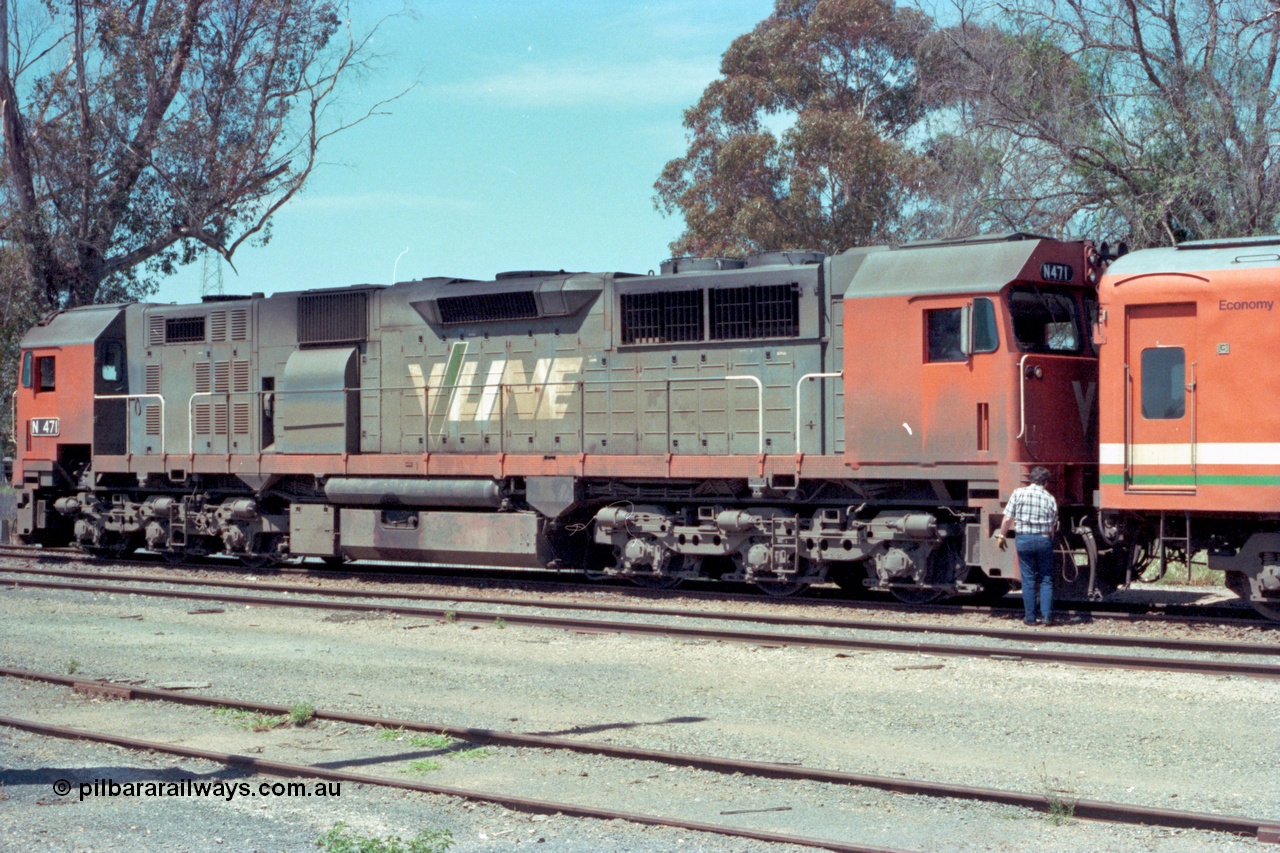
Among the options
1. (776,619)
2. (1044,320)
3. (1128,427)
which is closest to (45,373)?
(776,619)

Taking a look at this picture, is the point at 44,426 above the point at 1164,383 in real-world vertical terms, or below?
below

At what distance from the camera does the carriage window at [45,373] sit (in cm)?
2131

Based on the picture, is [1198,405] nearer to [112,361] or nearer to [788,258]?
[788,258]

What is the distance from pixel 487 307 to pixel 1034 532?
7801 mm

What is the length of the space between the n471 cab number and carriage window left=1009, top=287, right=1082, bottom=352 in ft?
50.3

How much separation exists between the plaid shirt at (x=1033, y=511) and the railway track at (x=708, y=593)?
1.40m

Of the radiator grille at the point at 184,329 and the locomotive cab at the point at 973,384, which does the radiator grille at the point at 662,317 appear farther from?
the radiator grille at the point at 184,329

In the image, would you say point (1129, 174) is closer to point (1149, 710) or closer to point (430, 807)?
point (1149, 710)

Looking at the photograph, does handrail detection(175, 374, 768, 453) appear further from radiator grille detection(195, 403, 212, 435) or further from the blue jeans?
the blue jeans

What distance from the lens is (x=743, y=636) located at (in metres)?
12.1

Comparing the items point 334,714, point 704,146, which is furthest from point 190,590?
point 704,146

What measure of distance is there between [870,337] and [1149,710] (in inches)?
224

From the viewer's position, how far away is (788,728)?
8.57m

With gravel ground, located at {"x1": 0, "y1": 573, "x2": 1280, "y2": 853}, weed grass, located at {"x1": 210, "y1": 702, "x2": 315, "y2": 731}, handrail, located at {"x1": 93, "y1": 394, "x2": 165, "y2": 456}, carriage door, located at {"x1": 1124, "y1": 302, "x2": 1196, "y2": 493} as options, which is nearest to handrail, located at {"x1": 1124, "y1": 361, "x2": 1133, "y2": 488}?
carriage door, located at {"x1": 1124, "y1": 302, "x2": 1196, "y2": 493}
